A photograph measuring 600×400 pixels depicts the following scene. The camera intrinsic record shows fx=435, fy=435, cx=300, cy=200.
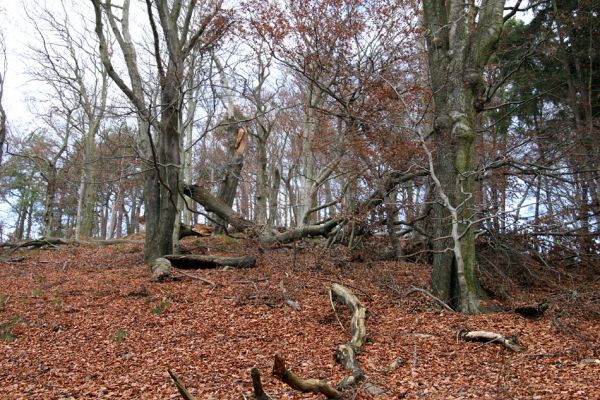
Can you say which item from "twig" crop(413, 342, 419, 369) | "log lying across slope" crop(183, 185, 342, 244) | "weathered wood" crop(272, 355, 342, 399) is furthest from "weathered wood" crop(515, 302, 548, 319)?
"log lying across slope" crop(183, 185, 342, 244)

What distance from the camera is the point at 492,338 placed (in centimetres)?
493

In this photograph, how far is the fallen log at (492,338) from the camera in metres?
4.70

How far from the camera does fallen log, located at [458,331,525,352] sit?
470cm

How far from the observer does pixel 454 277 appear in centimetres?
→ 657

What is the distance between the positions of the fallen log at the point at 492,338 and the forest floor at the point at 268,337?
7 centimetres

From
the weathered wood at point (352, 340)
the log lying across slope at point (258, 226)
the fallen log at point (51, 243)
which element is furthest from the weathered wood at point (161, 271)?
the fallen log at point (51, 243)

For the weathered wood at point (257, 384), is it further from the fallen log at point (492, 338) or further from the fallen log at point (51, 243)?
the fallen log at point (51, 243)

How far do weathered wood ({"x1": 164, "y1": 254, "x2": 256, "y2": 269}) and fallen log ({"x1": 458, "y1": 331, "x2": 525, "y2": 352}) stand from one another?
5.20 m

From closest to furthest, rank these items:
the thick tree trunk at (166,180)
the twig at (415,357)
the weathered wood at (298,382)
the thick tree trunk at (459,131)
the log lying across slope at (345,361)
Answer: the weathered wood at (298,382), the log lying across slope at (345,361), the twig at (415,357), the thick tree trunk at (459,131), the thick tree trunk at (166,180)

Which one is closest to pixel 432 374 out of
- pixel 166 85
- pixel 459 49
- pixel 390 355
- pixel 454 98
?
pixel 390 355

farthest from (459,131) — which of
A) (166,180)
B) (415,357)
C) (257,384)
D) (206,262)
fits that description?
(166,180)

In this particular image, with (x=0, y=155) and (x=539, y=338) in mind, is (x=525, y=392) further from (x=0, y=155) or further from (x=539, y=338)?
(x=0, y=155)

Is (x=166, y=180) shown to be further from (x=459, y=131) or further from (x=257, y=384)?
(x=257, y=384)

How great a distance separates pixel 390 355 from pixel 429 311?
168 centimetres
